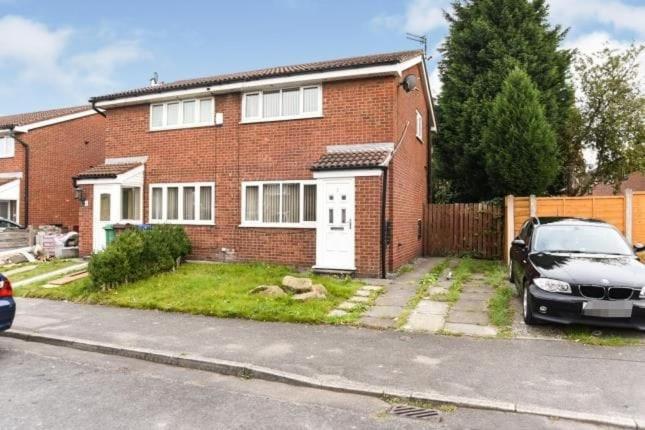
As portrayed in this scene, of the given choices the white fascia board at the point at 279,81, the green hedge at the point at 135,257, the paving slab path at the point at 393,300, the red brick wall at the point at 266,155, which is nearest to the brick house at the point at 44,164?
the red brick wall at the point at 266,155

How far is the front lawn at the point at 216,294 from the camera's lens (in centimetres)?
822

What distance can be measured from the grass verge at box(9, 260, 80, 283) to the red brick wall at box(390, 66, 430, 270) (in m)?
9.43

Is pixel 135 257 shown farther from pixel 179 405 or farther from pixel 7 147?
pixel 7 147

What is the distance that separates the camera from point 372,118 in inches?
465

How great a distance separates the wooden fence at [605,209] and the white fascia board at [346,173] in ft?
13.9

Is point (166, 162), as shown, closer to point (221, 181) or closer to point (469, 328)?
point (221, 181)

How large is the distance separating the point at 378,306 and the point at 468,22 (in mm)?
15101

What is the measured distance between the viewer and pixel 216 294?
30.9 feet

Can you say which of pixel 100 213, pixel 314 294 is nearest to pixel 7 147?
pixel 100 213

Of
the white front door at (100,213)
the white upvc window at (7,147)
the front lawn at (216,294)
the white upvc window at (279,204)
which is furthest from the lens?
the white upvc window at (7,147)

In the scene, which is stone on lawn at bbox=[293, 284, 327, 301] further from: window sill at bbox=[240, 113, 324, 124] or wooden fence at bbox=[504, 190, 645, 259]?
wooden fence at bbox=[504, 190, 645, 259]

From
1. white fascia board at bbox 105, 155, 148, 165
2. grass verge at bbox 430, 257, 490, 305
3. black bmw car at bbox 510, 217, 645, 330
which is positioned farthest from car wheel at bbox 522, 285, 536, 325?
white fascia board at bbox 105, 155, 148, 165

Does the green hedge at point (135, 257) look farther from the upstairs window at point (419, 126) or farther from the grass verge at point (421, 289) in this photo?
the upstairs window at point (419, 126)

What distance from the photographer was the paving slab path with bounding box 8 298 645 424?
4840 mm
